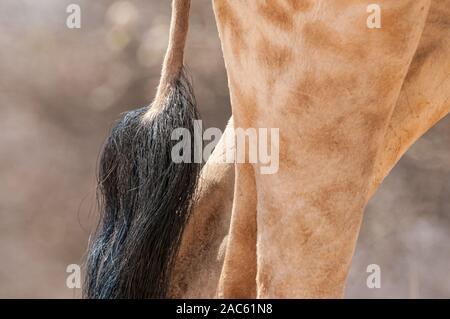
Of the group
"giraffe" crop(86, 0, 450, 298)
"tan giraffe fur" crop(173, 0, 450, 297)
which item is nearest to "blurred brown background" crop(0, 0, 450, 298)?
"tan giraffe fur" crop(173, 0, 450, 297)

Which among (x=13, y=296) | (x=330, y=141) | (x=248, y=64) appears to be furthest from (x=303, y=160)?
(x=13, y=296)

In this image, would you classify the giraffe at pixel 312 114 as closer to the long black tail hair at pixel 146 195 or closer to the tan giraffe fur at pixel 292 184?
the tan giraffe fur at pixel 292 184

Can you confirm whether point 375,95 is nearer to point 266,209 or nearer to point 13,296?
point 266,209

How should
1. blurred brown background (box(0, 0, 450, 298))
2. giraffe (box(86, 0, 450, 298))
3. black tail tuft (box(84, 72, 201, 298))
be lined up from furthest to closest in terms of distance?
blurred brown background (box(0, 0, 450, 298)), black tail tuft (box(84, 72, 201, 298)), giraffe (box(86, 0, 450, 298))

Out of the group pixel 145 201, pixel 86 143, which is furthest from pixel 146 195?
pixel 86 143

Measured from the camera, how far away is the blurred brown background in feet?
13.3

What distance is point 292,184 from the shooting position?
4.09ft

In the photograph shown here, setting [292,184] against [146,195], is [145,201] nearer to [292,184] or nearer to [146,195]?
[146,195]

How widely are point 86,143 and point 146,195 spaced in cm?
271

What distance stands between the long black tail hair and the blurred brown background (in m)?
2.47

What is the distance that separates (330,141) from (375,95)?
78 millimetres

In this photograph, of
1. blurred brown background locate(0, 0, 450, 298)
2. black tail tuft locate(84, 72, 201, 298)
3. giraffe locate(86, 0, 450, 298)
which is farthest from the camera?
blurred brown background locate(0, 0, 450, 298)

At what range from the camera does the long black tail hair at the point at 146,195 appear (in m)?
1.52

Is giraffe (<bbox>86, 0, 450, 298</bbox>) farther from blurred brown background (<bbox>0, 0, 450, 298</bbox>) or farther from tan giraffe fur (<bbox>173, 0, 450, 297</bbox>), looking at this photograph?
blurred brown background (<bbox>0, 0, 450, 298</bbox>)
